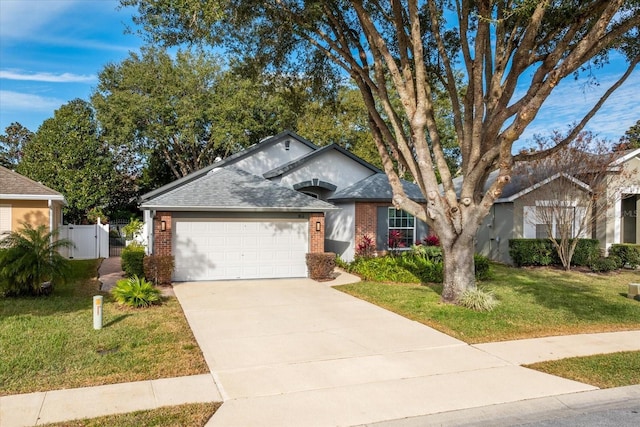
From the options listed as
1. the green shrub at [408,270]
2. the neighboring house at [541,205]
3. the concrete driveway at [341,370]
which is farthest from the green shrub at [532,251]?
the concrete driveway at [341,370]

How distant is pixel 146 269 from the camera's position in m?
13.4

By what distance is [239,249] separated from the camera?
14.8 meters

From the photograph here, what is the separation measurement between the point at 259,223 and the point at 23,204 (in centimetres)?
808

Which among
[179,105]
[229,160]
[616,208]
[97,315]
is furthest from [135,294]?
[179,105]

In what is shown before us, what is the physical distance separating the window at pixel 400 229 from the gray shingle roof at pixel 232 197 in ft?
11.5

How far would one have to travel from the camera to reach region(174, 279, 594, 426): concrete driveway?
5023 mm

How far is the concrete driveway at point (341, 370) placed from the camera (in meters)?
5.02

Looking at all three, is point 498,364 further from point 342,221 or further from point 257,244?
point 342,221

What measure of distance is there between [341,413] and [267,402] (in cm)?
88

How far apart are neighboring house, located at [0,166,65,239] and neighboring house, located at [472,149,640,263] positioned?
56.2 feet

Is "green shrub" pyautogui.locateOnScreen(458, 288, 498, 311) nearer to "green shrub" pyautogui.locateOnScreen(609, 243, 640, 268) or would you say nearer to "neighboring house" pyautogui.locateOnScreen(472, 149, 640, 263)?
"neighboring house" pyautogui.locateOnScreen(472, 149, 640, 263)

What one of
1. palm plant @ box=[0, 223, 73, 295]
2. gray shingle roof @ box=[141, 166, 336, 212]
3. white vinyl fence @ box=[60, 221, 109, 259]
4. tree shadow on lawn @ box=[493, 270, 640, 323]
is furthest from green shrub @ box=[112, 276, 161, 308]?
white vinyl fence @ box=[60, 221, 109, 259]

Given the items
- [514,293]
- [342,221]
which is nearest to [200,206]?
[342,221]

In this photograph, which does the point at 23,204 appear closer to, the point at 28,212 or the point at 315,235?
the point at 28,212
